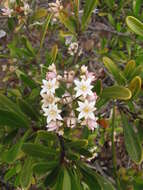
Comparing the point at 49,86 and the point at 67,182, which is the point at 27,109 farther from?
the point at 67,182

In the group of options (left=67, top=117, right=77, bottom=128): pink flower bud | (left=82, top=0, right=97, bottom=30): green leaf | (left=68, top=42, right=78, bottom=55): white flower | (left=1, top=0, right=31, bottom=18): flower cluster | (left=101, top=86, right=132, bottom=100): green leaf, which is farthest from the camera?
(left=68, top=42, right=78, bottom=55): white flower

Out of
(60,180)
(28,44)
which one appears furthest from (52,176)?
(28,44)

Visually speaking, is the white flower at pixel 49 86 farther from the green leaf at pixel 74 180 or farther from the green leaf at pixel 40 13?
the green leaf at pixel 40 13

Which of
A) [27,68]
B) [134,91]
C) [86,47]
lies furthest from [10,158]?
[86,47]

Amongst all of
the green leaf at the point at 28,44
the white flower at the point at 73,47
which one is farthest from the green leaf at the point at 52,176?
the white flower at the point at 73,47

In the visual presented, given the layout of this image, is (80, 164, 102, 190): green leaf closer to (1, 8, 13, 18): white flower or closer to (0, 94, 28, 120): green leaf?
(0, 94, 28, 120): green leaf

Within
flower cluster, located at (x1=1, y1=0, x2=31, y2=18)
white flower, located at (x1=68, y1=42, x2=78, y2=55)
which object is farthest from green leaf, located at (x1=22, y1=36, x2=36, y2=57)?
white flower, located at (x1=68, y1=42, x2=78, y2=55)
